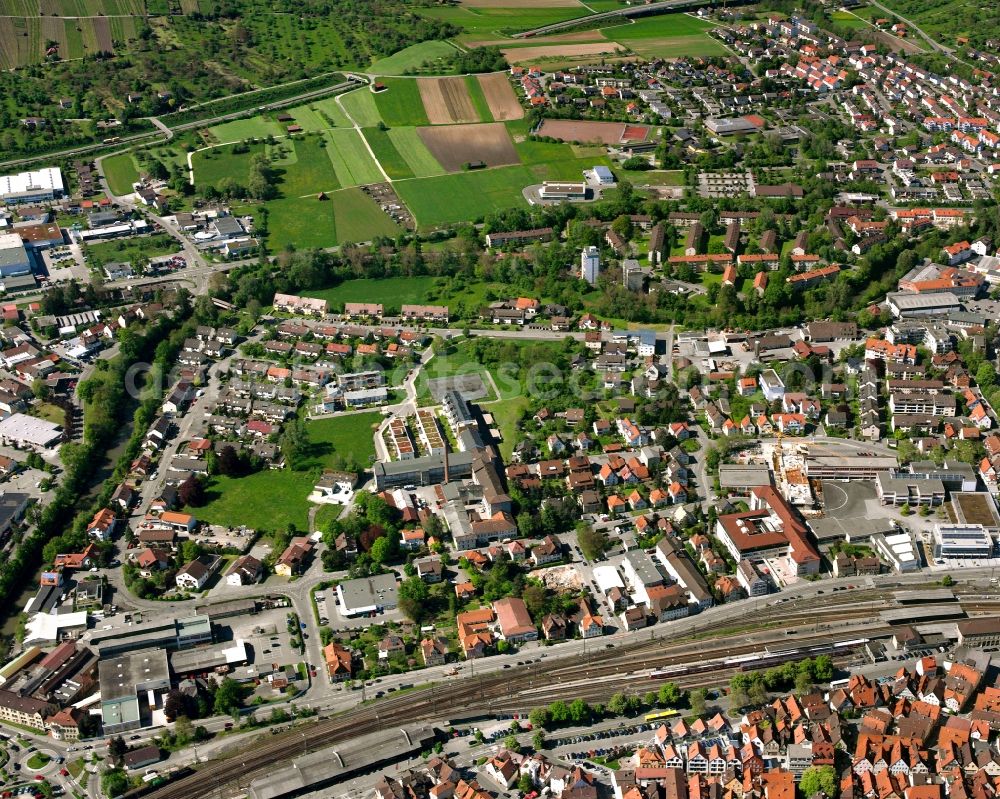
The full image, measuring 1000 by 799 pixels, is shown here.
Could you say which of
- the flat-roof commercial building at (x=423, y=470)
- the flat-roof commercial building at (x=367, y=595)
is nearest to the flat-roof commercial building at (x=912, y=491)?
the flat-roof commercial building at (x=423, y=470)

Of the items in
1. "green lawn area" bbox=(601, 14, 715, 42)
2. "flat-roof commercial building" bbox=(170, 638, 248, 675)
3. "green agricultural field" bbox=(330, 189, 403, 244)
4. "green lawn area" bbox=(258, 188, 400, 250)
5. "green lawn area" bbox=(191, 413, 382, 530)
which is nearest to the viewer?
"flat-roof commercial building" bbox=(170, 638, 248, 675)

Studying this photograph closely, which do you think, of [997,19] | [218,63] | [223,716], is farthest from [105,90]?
[997,19]

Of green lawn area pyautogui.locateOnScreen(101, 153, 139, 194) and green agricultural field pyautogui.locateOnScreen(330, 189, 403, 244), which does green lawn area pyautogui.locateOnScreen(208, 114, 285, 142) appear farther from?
green agricultural field pyautogui.locateOnScreen(330, 189, 403, 244)

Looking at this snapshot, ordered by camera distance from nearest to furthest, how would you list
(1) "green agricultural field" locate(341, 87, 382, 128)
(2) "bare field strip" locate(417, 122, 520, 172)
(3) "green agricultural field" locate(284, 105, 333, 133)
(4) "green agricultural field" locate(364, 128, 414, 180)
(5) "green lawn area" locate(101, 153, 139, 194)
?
(5) "green lawn area" locate(101, 153, 139, 194) < (4) "green agricultural field" locate(364, 128, 414, 180) < (2) "bare field strip" locate(417, 122, 520, 172) < (3) "green agricultural field" locate(284, 105, 333, 133) < (1) "green agricultural field" locate(341, 87, 382, 128)

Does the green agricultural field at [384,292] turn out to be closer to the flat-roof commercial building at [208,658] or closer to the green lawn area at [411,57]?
the flat-roof commercial building at [208,658]

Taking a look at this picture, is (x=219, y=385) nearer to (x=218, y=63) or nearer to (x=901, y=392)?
(x=901, y=392)

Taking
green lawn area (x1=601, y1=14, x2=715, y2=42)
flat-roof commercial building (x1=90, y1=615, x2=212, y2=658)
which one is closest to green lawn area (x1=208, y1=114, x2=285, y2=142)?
green lawn area (x1=601, y1=14, x2=715, y2=42)

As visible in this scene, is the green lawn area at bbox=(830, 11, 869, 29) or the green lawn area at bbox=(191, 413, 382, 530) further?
the green lawn area at bbox=(830, 11, 869, 29)
